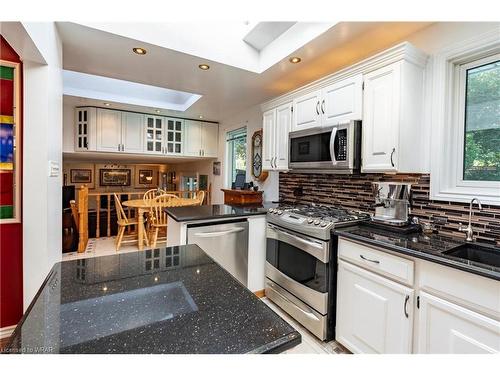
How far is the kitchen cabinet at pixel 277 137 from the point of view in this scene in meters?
2.62

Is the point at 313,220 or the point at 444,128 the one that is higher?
the point at 444,128

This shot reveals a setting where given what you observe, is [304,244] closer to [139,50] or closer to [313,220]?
[313,220]

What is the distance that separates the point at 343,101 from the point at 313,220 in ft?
3.18

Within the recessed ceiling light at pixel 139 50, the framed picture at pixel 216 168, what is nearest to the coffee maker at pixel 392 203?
the recessed ceiling light at pixel 139 50

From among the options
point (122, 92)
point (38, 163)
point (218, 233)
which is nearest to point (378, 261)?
point (218, 233)

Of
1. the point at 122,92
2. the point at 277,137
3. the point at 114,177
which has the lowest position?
the point at 114,177

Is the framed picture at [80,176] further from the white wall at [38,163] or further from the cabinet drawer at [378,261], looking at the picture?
the cabinet drawer at [378,261]

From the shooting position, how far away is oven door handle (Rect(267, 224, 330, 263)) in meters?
1.76

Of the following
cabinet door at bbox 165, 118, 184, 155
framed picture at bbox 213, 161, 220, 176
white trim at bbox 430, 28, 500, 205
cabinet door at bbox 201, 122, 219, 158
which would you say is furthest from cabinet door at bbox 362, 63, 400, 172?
cabinet door at bbox 165, 118, 184, 155

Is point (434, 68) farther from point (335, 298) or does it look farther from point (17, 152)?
point (17, 152)

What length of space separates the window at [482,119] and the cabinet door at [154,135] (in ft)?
14.4

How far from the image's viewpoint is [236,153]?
4.67 metres

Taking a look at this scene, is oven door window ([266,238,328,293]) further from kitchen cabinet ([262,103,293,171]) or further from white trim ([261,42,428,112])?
white trim ([261,42,428,112])

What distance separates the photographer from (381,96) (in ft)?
5.77
